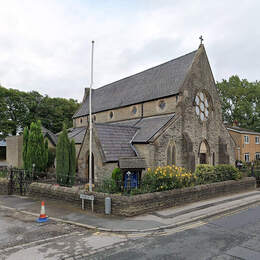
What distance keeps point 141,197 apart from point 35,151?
1263cm

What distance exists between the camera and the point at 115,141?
18.4 meters

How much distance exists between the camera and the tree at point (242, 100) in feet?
167

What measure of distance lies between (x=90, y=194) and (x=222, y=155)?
61.5 feet

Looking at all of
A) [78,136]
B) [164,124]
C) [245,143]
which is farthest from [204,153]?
[245,143]

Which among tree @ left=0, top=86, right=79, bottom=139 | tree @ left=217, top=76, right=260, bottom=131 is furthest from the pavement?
tree @ left=217, top=76, right=260, bottom=131

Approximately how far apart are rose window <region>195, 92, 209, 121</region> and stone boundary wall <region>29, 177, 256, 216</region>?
8.94 meters

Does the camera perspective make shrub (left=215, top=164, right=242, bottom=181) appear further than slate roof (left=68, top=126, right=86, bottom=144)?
No

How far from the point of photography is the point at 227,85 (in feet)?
176

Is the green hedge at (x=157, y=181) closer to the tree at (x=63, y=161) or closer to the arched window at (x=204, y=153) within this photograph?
the tree at (x=63, y=161)

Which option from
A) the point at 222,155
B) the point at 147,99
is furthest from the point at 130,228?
the point at 222,155

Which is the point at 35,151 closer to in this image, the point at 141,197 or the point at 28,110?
the point at 141,197

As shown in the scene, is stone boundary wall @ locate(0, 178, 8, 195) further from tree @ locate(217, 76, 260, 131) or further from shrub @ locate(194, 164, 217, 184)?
tree @ locate(217, 76, 260, 131)

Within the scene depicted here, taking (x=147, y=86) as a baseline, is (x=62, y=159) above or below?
below

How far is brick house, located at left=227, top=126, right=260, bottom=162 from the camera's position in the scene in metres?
38.8
